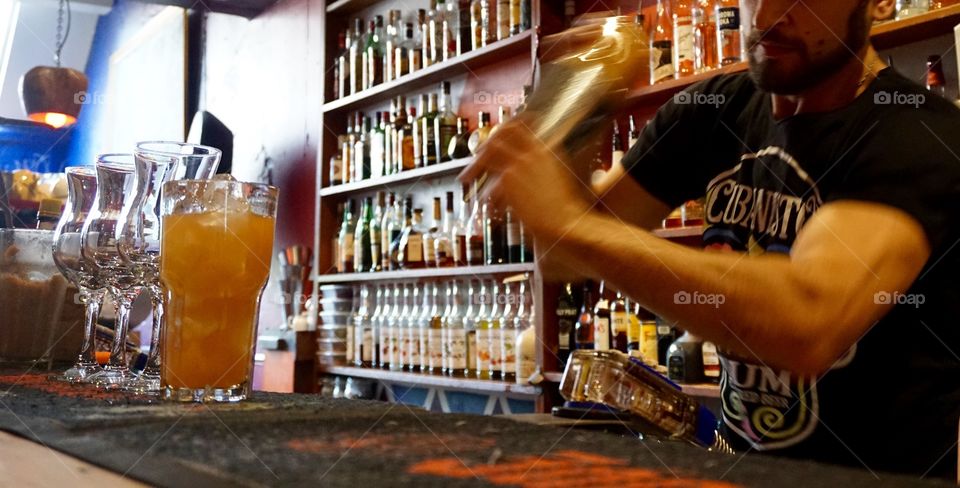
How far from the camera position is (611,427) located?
0.94m

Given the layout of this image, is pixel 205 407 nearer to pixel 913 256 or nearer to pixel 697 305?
pixel 697 305

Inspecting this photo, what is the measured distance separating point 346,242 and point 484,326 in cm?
98

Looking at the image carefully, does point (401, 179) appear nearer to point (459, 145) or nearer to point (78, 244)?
point (459, 145)

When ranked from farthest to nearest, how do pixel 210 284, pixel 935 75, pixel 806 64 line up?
pixel 935 75 < pixel 806 64 < pixel 210 284

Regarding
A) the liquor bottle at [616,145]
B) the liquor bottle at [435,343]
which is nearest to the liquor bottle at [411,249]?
the liquor bottle at [435,343]

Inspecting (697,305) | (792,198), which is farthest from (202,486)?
(792,198)

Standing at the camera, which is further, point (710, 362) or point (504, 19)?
point (504, 19)

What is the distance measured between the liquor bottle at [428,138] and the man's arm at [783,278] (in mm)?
2169

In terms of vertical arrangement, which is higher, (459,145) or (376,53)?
(376,53)

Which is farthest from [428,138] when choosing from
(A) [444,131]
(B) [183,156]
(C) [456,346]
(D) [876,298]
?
(D) [876,298]

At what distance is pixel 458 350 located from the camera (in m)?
2.95

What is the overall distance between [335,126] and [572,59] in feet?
10.3

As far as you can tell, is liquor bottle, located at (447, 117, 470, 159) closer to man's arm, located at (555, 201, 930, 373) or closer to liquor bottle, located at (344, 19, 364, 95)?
liquor bottle, located at (344, 19, 364, 95)

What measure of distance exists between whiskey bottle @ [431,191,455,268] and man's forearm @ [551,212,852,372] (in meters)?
2.03
